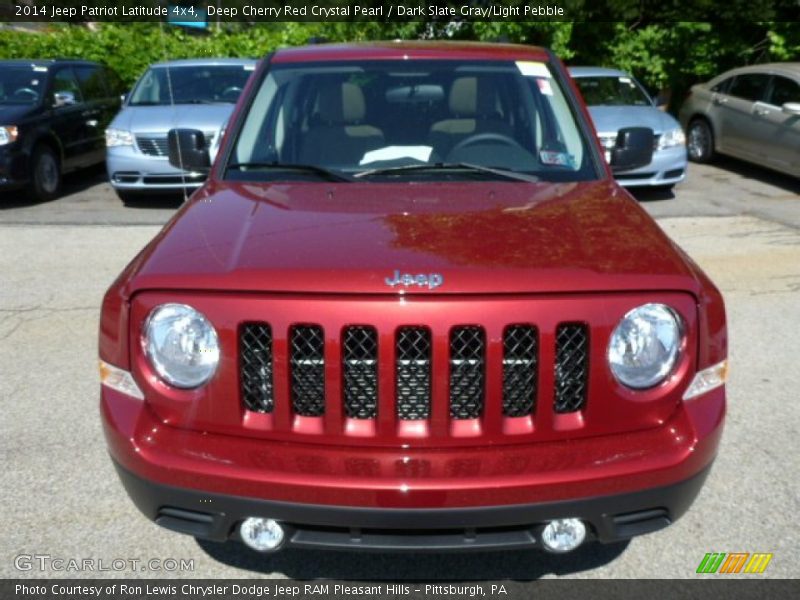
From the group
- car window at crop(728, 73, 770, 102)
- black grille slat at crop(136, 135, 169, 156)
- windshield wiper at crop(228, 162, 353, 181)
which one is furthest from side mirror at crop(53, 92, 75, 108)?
car window at crop(728, 73, 770, 102)

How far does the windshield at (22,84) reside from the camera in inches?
437

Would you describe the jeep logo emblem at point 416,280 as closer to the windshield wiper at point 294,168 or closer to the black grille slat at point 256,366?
the black grille slat at point 256,366

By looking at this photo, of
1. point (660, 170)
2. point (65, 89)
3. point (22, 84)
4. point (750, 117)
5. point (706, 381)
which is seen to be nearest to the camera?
point (706, 381)

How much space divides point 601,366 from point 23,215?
925cm

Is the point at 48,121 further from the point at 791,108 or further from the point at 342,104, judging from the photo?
the point at 791,108

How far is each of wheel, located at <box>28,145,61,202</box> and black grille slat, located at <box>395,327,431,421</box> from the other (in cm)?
937

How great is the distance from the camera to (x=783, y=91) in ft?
37.8

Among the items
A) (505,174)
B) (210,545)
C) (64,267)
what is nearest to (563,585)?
(210,545)

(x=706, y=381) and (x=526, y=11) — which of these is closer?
(x=706, y=381)

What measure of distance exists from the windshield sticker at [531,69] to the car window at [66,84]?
882cm

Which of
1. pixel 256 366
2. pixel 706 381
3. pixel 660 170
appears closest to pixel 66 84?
pixel 660 170

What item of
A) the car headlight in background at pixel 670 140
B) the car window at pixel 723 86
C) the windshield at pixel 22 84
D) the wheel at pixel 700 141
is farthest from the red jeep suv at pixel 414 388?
the wheel at pixel 700 141

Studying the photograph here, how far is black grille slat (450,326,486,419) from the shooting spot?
2463 mm

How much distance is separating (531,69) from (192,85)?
8.12 m
